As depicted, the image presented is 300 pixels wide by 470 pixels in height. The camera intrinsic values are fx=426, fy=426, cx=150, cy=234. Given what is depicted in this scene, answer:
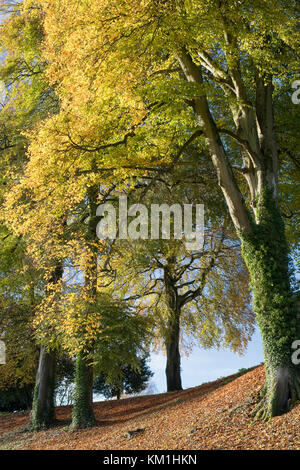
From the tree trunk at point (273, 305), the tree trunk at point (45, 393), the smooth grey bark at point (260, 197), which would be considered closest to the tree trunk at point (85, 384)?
the tree trunk at point (45, 393)

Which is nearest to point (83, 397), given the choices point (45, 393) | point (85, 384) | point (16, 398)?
point (85, 384)

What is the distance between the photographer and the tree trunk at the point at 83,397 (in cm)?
1332

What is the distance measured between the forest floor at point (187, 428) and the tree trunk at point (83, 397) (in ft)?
1.26

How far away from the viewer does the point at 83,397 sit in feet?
44.2

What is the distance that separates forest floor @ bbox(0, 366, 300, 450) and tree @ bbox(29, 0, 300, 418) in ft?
2.11

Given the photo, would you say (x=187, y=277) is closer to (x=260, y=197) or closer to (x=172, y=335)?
(x=172, y=335)

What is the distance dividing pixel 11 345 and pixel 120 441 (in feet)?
26.1

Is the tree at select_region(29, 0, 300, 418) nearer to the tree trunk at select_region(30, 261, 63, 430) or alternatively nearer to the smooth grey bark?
the smooth grey bark

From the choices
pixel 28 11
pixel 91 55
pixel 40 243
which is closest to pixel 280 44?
pixel 91 55

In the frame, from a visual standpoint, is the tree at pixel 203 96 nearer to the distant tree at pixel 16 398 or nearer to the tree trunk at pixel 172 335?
the tree trunk at pixel 172 335

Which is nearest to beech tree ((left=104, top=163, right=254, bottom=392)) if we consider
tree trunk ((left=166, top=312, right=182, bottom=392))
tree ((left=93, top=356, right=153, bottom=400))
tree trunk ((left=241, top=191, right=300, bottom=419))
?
tree trunk ((left=166, top=312, right=182, bottom=392))

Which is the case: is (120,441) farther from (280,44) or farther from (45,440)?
(280,44)

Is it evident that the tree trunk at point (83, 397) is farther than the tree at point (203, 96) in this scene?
Yes

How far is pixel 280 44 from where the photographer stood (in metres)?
11.4
